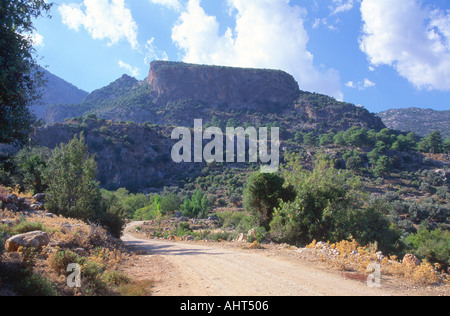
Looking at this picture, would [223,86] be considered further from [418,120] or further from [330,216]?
[330,216]

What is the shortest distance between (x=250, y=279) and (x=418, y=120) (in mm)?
111856

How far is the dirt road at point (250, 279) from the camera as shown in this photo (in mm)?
5262

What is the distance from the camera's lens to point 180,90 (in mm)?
108750

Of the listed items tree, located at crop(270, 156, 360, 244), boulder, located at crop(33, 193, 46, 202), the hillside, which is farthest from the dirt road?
the hillside

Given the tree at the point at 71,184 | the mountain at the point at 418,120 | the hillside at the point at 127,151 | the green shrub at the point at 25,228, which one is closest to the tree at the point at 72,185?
the tree at the point at 71,184

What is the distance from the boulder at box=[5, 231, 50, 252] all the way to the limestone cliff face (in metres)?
99.8

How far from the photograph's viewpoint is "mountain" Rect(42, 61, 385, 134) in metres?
87.3

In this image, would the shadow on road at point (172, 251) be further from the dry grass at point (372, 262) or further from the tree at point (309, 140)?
the tree at point (309, 140)

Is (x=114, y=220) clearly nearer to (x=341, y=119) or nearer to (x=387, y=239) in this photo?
(x=387, y=239)

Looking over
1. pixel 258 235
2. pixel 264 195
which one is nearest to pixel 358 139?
pixel 264 195

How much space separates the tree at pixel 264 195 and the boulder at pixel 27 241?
10.2 m

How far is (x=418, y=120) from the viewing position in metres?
94.2

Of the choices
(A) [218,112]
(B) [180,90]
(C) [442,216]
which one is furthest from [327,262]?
(B) [180,90]
